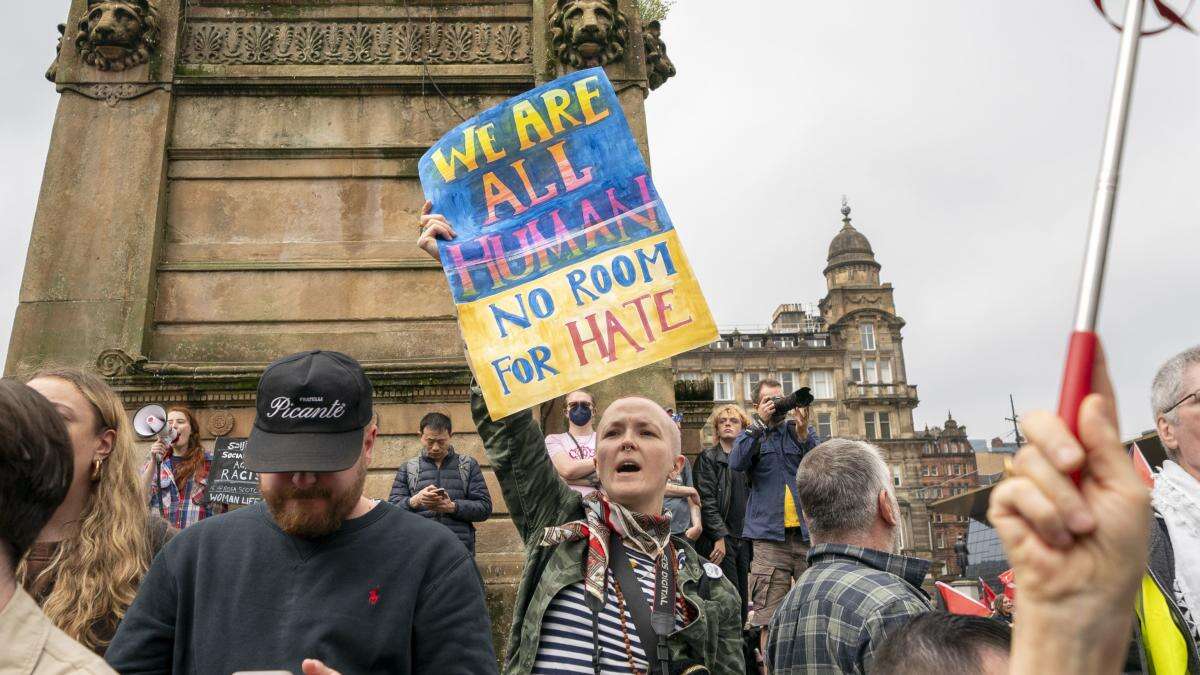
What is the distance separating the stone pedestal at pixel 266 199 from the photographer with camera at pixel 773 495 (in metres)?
1.28

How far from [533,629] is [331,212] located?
6.82 metres

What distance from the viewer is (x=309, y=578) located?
2258 millimetres

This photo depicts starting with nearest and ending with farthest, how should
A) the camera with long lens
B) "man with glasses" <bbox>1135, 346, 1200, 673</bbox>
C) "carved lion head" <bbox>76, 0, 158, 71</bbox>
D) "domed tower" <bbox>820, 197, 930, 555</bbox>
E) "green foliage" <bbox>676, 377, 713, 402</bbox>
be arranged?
"man with glasses" <bbox>1135, 346, 1200, 673</bbox> → the camera with long lens → "carved lion head" <bbox>76, 0, 158, 71</bbox> → "green foliage" <bbox>676, 377, 713, 402</bbox> → "domed tower" <bbox>820, 197, 930, 555</bbox>

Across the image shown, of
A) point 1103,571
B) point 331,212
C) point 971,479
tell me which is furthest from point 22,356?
point 971,479

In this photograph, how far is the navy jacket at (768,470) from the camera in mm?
6809

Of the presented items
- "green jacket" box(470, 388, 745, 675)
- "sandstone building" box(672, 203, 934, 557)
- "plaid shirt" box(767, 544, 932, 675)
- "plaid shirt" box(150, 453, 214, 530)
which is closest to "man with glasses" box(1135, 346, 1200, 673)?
"plaid shirt" box(767, 544, 932, 675)

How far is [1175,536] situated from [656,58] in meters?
7.91

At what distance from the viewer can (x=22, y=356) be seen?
8.03 m

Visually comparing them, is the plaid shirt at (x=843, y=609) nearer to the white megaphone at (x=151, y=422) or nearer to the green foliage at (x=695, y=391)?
the white megaphone at (x=151, y=422)

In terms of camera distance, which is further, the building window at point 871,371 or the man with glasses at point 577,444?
the building window at point 871,371

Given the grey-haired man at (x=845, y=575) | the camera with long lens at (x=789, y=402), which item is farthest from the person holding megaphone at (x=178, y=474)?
the grey-haired man at (x=845, y=575)

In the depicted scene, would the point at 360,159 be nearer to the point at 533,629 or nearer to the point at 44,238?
the point at 44,238

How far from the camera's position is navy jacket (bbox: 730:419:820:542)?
6.81m

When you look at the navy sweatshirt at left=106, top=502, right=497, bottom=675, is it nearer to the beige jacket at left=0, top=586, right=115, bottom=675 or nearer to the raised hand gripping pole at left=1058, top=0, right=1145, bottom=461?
the beige jacket at left=0, top=586, right=115, bottom=675
